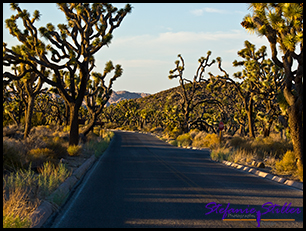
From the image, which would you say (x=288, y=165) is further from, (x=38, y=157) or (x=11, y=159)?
(x=11, y=159)

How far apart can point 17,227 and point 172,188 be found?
16.9ft

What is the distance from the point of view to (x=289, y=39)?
11.6m

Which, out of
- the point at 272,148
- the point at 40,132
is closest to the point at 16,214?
the point at 272,148

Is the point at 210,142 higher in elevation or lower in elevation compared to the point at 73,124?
lower

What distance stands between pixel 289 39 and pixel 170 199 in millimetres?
7593

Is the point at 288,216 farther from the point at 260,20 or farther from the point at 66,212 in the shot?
the point at 260,20

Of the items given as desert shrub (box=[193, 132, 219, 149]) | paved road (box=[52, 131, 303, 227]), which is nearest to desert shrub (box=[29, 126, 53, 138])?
desert shrub (box=[193, 132, 219, 149])

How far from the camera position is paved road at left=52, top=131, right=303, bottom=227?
256 inches

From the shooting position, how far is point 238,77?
3341 cm

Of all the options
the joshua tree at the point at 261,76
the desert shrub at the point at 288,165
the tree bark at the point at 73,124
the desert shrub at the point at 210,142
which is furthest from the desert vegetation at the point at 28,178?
the joshua tree at the point at 261,76

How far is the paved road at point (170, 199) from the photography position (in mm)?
6492

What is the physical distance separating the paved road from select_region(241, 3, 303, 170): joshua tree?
2.54 metres

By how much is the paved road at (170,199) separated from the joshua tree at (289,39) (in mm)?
2535
